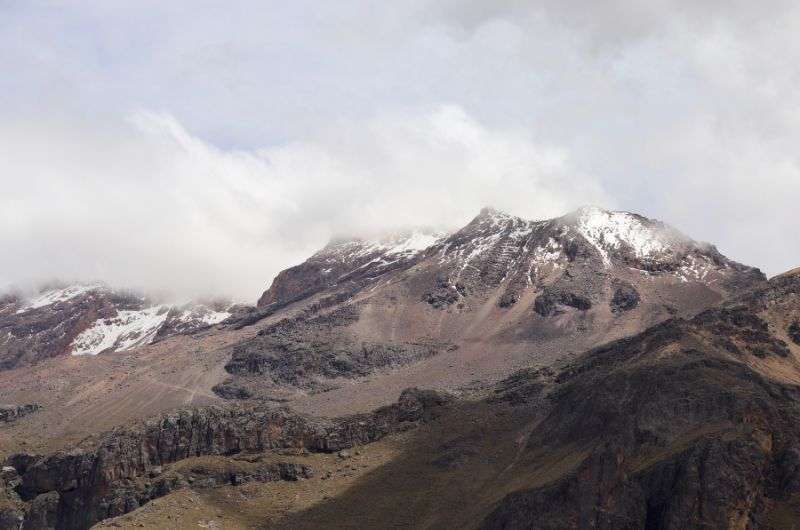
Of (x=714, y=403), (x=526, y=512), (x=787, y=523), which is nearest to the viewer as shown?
(x=787, y=523)

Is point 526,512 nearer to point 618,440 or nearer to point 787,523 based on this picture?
point 618,440

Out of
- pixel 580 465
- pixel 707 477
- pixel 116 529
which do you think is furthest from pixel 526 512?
pixel 116 529

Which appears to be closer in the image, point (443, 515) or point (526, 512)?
point (526, 512)

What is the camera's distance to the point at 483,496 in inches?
7805

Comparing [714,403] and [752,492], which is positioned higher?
[714,403]

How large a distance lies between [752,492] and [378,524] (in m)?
60.3

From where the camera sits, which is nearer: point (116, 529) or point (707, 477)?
point (707, 477)

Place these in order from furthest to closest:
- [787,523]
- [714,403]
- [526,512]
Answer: [714,403], [526,512], [787,523]

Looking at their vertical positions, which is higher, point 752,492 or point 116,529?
point 116,529

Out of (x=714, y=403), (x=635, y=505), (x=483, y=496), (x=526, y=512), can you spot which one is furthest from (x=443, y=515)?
(x=714, y=403)

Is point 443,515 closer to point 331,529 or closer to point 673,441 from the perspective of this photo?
point 331,529

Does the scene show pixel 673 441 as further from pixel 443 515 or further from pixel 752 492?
pixel 443 515

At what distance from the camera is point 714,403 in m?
194

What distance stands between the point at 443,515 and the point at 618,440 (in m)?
30.5
